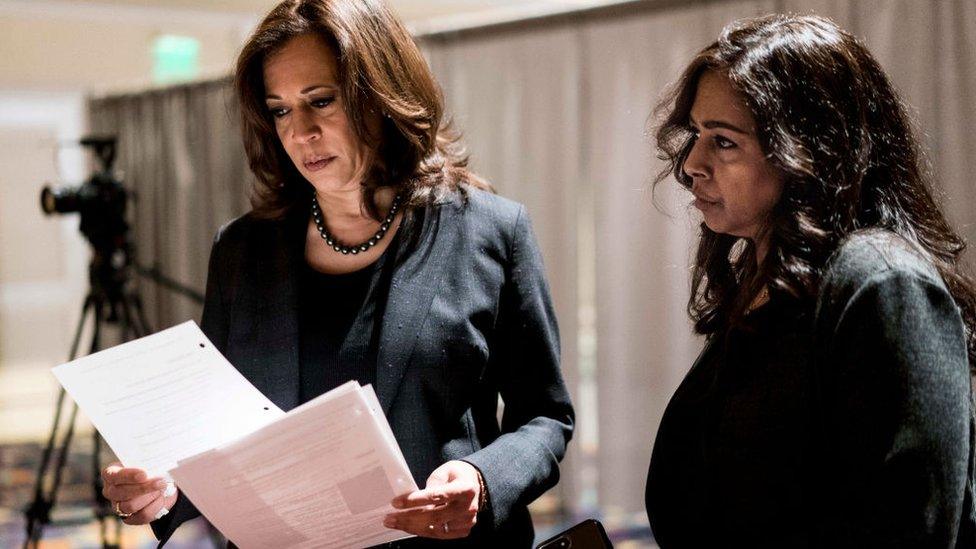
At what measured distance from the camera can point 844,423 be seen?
3.43 ft

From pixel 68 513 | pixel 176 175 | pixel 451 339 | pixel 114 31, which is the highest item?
pixel 114 31

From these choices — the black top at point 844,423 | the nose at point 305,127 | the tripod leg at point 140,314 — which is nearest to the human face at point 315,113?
the nose at point 305,127

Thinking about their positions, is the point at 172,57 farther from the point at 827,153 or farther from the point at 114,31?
the point at 827,153

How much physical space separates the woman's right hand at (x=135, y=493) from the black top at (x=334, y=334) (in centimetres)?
24

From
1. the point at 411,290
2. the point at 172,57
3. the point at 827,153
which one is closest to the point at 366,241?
the point at 411,290

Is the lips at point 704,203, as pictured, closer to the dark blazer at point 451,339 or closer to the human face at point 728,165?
the human face at point 728,165

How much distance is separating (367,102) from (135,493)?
64 cm

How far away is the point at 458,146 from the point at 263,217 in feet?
1.19

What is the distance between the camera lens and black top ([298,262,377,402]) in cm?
153

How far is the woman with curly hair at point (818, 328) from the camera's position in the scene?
1.01 meters

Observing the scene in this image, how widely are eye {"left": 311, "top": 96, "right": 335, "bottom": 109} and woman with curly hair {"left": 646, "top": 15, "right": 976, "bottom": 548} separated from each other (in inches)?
20.7

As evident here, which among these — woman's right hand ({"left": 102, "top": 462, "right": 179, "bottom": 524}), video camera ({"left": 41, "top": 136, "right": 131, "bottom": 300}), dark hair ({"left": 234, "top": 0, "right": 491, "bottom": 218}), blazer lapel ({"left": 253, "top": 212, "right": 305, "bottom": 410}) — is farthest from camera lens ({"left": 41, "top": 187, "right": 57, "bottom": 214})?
woman's right hand ({"left": 102, "top": 462, "right": 179, "bottom": 524})

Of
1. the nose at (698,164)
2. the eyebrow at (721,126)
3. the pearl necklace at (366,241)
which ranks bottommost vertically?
the pearl necklace at (366,241)

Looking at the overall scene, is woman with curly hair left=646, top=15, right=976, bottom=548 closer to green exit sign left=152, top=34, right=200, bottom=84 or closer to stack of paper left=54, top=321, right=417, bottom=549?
stack of paper left=54, top=321, right=417, bottom=549
